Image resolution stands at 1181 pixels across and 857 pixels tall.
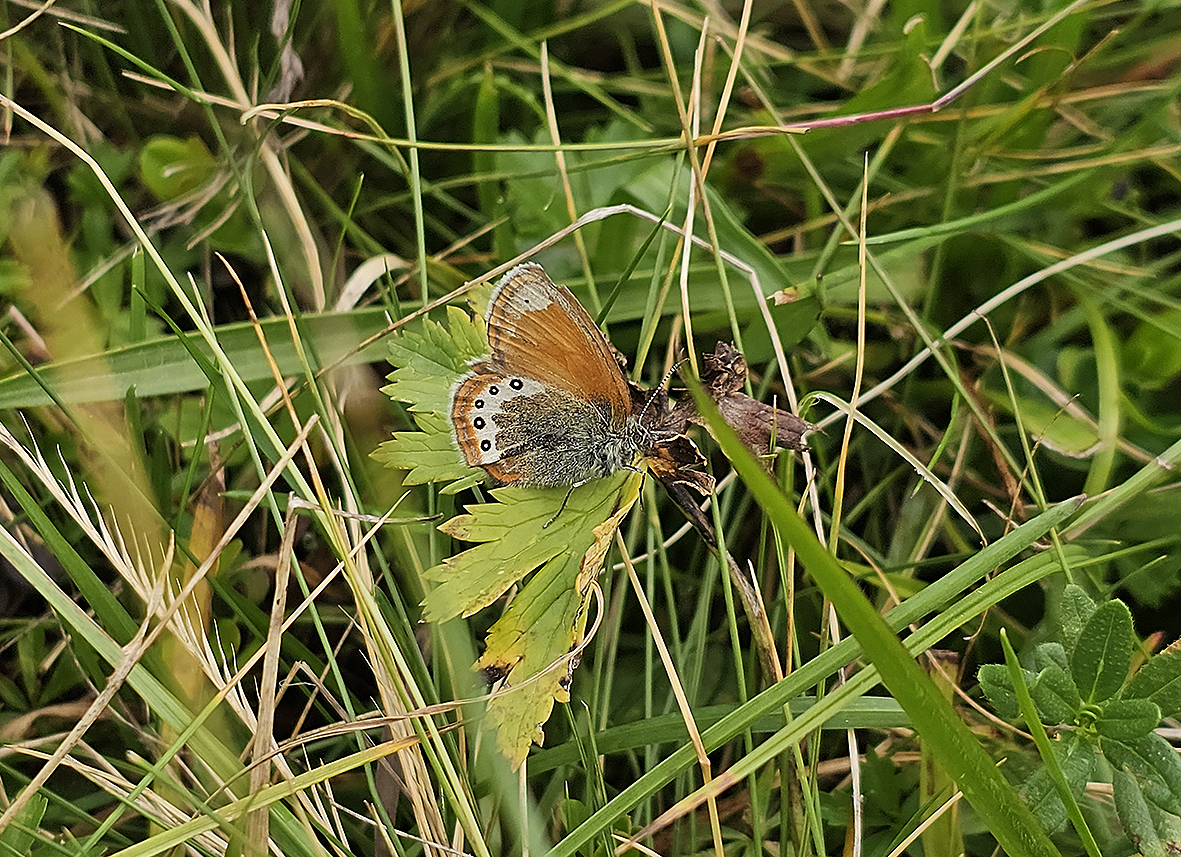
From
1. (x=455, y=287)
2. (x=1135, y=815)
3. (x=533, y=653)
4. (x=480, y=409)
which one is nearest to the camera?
(x=1135, y=815)

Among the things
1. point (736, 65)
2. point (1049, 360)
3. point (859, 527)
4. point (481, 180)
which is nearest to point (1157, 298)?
point (1049, 360)

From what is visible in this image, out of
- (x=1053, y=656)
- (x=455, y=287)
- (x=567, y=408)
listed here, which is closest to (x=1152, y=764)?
(x=1053, y=656)

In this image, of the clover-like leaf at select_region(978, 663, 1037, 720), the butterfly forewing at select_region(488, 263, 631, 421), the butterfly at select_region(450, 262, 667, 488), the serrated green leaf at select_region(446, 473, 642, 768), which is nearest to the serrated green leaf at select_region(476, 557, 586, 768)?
the serrated green leaf at select_region(446, 473, 642, 768)

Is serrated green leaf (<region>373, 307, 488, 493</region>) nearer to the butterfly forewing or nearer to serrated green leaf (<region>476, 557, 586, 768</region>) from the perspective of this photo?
the butterfly forewing

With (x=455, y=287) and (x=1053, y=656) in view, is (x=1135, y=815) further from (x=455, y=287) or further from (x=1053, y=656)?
(x=455, y=287)

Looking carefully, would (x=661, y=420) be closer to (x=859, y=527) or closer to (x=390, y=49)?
(x=859, y=527)
